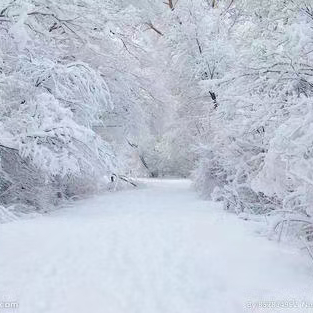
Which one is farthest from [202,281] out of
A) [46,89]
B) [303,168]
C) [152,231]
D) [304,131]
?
[46,89]

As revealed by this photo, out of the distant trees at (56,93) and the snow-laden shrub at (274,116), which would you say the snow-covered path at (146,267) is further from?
the distant trees at (56,93)

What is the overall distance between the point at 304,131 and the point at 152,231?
3.03 m

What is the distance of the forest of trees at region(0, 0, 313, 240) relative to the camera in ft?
22.5

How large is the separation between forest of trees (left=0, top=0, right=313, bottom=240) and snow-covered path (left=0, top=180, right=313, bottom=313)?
0.81 m

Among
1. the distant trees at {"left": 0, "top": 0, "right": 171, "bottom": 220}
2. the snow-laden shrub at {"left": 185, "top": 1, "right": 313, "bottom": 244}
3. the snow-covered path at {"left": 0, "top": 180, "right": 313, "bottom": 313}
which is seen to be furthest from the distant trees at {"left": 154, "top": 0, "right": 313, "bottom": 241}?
the distant trees at {"left": 0, "top": 0, "right": 171, "bottom": 220}

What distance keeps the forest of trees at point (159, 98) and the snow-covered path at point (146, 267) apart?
31.8 inches

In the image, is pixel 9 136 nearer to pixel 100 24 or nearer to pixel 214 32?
pixel 100 24

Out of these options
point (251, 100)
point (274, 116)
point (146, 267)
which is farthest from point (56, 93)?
point (146, 267)

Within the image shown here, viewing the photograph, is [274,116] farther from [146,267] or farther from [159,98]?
[159,98]

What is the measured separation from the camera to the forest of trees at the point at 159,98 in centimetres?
685

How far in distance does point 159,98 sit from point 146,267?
1063 cm

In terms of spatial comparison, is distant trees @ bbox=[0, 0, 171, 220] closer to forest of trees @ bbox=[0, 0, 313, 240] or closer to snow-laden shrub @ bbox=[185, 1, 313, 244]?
forest of trees @ bbox=[0, 0, 313, 240]

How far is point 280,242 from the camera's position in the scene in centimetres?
647

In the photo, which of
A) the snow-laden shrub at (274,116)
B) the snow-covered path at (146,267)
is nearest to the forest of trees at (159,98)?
the snow-laden shrub at (274,116)
